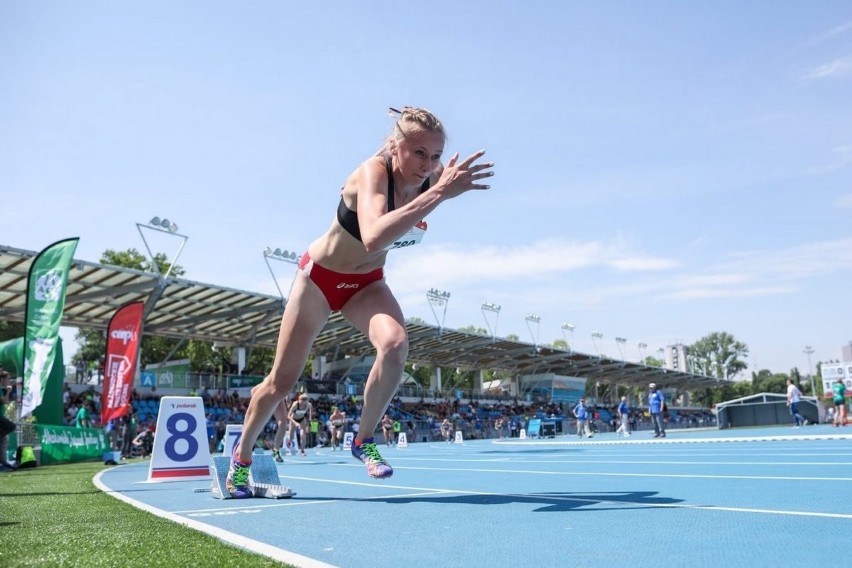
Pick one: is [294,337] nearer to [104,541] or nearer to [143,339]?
[104,541]

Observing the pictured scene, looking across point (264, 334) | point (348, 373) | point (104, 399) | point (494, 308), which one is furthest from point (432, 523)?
point (494, 308)

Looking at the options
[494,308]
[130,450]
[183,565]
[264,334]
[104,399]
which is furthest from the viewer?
[494,308]

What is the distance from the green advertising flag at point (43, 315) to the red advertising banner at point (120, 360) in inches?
131

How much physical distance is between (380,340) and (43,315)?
12907 mm

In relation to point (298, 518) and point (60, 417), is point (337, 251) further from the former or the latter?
point (60, 417)

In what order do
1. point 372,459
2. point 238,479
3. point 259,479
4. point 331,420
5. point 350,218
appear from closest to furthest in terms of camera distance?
point 350,218 < point 372,459 < point 238,479 < point 259,479 < point 331,420

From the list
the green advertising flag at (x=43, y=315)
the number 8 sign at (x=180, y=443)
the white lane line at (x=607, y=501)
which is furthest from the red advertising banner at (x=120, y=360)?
the white lane line at (x=607, y=501)

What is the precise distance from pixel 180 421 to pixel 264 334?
31.8 metres

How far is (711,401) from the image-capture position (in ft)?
357

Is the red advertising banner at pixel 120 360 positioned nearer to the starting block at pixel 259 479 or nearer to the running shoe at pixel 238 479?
the starting block at pixel 259 479


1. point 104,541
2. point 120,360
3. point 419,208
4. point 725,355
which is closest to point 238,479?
point 104,541

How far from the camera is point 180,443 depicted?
8430 millimetres

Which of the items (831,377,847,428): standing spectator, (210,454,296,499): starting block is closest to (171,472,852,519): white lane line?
(210,454,296,499): starting block

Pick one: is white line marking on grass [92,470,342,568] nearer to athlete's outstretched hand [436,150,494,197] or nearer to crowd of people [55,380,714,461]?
athlete's outstretched hand [436,150,494,197]
